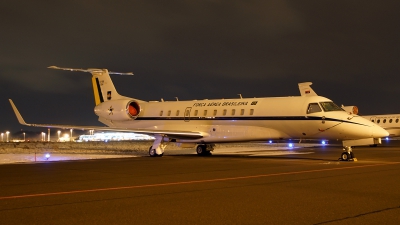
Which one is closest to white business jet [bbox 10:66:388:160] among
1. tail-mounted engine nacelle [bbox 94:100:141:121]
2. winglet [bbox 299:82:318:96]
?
tail-mounted engine nacelle [bbox 94:100:141:121]

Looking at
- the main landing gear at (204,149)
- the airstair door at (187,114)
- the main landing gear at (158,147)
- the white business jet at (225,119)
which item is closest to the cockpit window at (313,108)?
the white business jet at (225,119)

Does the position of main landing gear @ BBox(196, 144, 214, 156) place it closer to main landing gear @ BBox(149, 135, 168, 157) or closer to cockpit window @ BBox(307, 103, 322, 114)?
main landing gear @ BBox(149, 135, 168, 157)

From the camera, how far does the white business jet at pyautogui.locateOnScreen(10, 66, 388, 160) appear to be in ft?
69.3

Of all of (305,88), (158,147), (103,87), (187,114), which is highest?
(305,88)

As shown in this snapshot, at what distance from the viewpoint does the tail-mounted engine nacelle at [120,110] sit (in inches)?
1176

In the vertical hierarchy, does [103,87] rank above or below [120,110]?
above

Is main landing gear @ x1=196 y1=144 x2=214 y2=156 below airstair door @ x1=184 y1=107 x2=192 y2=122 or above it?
below

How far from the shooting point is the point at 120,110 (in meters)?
29.9

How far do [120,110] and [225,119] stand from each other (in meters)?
8.03

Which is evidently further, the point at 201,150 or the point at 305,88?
the point at 305,88

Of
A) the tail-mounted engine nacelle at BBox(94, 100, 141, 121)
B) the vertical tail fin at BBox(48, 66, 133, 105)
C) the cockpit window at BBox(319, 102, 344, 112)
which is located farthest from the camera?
the vertical tail fin at BBox(48, 66, 133, 105)

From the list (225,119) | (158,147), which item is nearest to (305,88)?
(225,119)

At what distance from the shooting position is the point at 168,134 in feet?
85.3

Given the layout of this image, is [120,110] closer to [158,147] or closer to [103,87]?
[103,87]
